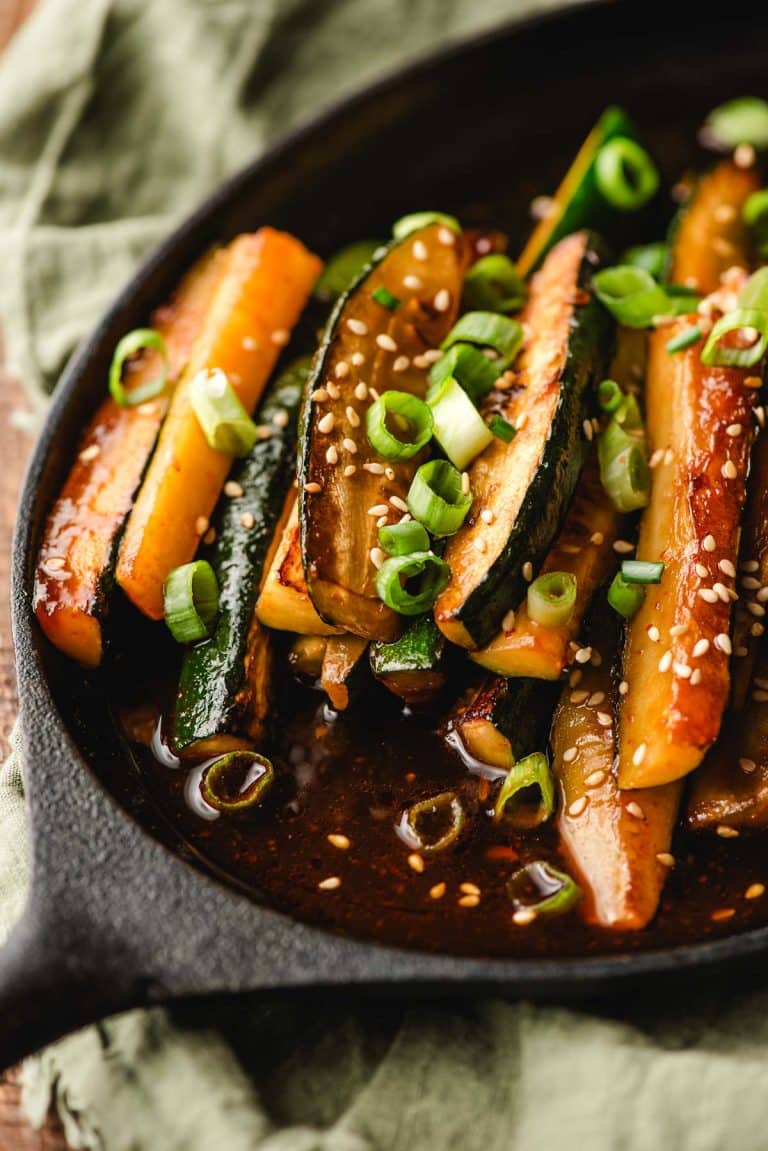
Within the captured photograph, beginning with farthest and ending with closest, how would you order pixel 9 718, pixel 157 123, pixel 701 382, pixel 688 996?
pixel 157 123, pixel 9 718, pixel 701 382, pixel 688 996

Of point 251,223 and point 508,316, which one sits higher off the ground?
point 251,223

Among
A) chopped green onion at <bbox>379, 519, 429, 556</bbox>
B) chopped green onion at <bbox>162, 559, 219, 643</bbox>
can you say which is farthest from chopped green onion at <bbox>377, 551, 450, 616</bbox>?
chopped green onion at <bbox>162, 559, 219, 643</bbox>

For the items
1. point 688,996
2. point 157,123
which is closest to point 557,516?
point 688,996

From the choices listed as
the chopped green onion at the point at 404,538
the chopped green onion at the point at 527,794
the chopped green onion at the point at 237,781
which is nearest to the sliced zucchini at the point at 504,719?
the chopped green onion at the point at 527,794

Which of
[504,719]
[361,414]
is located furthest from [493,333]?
[504,719]

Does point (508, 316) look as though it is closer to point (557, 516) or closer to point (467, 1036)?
point (557, 516)

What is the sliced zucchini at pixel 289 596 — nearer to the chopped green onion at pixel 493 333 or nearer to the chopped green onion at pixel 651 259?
the chopped green onion at pixel 493 333

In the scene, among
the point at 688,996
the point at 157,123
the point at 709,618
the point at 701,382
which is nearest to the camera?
the point at 688,996
